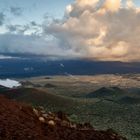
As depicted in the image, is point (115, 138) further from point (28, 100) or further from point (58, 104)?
point (28, 100)

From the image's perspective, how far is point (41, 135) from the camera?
39062 millimetres

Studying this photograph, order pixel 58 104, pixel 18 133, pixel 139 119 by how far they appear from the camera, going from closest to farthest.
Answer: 1. pixel 18 133
2. pixel 139 119
3. pixel 58 104

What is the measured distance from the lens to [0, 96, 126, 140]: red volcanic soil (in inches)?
1486

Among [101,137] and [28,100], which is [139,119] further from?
[101,137]

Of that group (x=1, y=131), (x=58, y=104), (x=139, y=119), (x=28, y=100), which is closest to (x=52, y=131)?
(x=1, y=131)

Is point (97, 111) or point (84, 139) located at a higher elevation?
point (84, 139)

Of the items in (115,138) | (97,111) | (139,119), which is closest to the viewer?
(115,138)

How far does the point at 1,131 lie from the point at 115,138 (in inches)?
512

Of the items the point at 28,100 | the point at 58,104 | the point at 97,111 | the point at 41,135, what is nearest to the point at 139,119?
the point at 97,111

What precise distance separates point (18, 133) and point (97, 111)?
98.3 metres

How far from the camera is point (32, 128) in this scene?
133 feet

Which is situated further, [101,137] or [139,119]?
[139,119]

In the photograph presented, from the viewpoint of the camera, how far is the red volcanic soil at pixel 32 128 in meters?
37.8

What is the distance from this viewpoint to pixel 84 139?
41.7m
